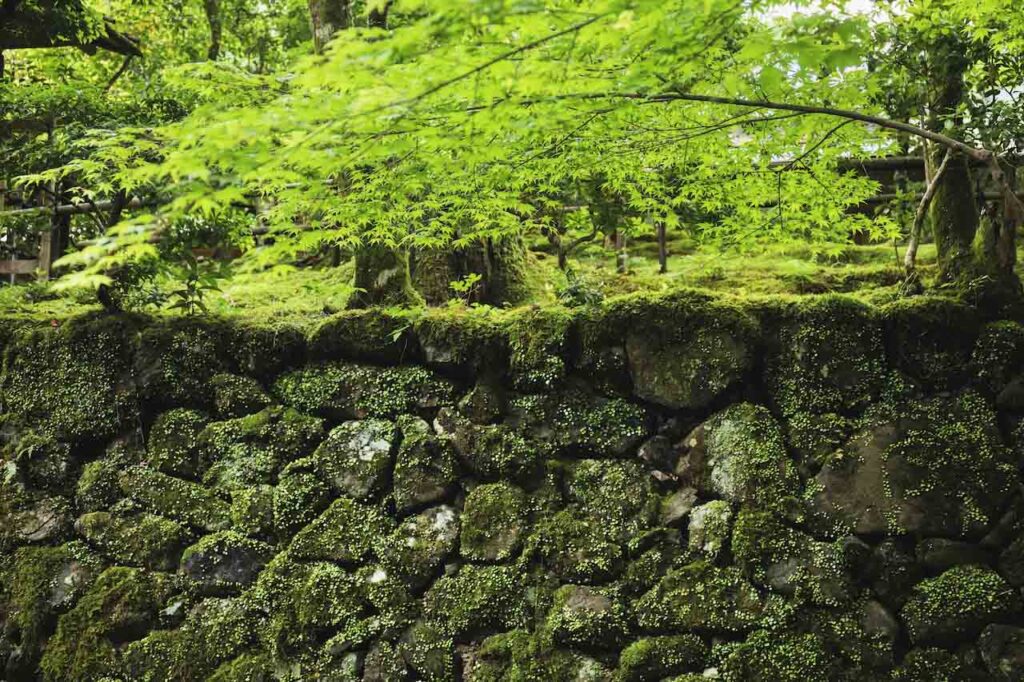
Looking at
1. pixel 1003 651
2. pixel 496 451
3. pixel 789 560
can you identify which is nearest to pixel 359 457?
pixel 496 451

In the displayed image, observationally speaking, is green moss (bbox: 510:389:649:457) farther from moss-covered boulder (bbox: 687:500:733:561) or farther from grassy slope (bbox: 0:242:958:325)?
grassy slope (bbox: 0:242:958:325)

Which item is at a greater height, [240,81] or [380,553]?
[240,81]

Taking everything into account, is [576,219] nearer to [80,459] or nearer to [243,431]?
[243,431]

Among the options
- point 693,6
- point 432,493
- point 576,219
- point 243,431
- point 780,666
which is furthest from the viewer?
point 576,219

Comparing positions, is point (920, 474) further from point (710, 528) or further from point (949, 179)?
point (949, 179)

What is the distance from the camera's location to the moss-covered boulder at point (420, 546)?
494cm

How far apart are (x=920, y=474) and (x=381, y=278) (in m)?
4.71

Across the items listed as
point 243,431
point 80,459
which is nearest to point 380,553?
point 243,431

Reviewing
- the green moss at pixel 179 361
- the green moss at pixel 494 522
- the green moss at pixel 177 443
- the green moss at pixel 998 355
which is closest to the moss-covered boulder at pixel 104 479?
the green moss at pixel 177 443

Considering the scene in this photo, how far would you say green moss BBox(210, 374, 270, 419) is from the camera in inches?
223

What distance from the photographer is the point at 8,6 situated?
6059 millimetres

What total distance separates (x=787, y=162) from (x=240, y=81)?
3.79 metres

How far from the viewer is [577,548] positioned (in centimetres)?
482

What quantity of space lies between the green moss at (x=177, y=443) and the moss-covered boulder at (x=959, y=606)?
533 cm
